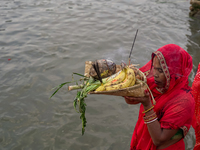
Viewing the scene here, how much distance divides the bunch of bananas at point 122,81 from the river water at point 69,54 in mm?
2248

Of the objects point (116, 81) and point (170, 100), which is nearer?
point (116, 81)

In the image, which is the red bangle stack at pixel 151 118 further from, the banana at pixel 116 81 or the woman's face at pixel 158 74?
the banana at pixel 116 81

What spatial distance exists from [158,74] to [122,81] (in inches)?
15.8

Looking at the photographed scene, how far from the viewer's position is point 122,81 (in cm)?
186

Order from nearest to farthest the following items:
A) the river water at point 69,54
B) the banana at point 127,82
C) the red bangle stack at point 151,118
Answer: the banana at point 127,82, the red bangle stack at point 151,118, the river water at point 69,54

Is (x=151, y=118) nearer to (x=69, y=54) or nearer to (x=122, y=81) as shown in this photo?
(x=122, y=81)

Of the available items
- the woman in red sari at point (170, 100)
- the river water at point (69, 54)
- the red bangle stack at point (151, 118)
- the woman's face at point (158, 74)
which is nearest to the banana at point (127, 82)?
the woman in red sari at point (170, 100)

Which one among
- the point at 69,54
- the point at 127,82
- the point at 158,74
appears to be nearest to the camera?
the point at 127,82

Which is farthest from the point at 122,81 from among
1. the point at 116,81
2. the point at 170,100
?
the point at 170,100

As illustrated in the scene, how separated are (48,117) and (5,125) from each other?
0.87 m

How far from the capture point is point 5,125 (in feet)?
13.3

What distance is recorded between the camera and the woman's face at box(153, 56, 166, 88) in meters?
1.95

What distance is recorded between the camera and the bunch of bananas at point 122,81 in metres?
1.79

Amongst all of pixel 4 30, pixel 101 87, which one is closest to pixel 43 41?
pixel 4 30
